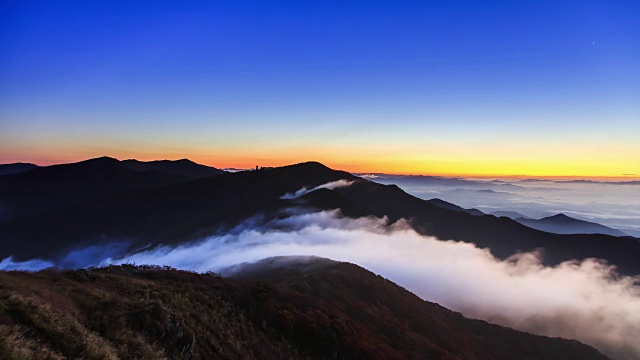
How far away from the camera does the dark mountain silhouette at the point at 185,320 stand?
14820 mm

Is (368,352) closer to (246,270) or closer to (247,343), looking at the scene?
(247,343)

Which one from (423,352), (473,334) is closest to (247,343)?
(423,352)

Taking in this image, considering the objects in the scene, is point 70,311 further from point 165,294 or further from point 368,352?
point 368,352

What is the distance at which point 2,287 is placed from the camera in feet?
59.2

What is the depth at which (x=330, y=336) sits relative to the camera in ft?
126

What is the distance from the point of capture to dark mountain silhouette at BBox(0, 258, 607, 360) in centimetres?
1482

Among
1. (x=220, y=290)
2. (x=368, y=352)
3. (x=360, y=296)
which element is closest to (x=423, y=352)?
(x=360, y=296)

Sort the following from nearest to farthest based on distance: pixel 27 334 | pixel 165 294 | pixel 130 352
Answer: pixel 27 334, pixel 130 352, pixel 165 294

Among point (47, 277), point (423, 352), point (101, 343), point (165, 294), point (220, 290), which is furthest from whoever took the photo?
point (423, 352)

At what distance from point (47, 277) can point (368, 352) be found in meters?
32.6

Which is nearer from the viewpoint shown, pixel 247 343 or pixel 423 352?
pixel 247 343

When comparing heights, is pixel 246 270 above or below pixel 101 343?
below

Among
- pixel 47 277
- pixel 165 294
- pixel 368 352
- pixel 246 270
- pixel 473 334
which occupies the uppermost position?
pixel 47 277

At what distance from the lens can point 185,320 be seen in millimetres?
25203
